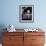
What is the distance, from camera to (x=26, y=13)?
4.20 metres

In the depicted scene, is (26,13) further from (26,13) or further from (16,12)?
(16,12)

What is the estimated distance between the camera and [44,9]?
4.20 metres

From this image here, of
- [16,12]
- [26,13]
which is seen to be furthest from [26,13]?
[16,12]

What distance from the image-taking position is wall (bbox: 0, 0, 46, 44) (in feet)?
13.7

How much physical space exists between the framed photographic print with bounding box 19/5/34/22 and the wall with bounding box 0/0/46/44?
0.10 meters

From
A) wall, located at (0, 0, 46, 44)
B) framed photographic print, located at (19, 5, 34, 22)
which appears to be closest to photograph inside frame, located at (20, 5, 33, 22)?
framed photographic print, located at (19, 5, 34, 22)

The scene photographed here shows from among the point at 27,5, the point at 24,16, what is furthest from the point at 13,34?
the point at 27,5

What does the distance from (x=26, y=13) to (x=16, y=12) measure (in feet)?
1.08

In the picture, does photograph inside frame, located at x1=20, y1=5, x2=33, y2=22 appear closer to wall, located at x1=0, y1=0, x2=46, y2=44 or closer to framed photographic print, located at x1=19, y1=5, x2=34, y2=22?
framed photographic print, located at x1=19, y1=5, x2=34, y2=22

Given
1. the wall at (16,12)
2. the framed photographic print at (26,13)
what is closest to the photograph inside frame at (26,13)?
the framed photographic print at (26,13)

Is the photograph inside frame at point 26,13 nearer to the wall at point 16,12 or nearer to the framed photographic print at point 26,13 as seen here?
the framed photographic print at point 26,13

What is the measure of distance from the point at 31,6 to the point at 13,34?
1133mm

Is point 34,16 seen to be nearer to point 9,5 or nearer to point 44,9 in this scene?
point 44,9

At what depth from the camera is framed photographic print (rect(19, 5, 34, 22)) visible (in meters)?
4.18
